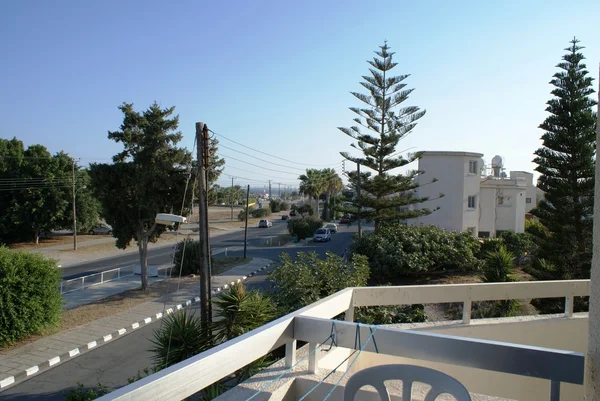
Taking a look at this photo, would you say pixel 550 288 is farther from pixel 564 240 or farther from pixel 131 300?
pixel 131 300

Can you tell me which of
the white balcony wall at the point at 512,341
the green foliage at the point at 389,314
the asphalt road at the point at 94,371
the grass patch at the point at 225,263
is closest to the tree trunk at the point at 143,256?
the grass patch at the point at 225,263

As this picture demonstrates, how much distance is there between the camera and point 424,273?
18297 millimetres

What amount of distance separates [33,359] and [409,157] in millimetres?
18372

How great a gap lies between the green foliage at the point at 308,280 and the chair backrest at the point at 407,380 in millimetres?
5137

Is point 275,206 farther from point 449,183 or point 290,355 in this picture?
point 290,355

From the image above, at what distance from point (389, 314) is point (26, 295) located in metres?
10.9

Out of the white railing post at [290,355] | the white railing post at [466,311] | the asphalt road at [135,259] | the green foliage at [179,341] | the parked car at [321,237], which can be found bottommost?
the asphalt road at [135,259]

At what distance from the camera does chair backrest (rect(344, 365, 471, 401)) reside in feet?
6.73

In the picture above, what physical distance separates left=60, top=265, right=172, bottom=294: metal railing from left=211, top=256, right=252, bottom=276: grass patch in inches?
111

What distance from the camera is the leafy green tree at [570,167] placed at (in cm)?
1667

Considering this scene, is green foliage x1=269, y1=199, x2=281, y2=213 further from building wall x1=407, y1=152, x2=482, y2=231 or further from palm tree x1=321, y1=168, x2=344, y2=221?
building wall x1=407, y1=152, x2=482, y2=231

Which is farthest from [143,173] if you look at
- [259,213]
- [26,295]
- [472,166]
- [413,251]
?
[259,213]

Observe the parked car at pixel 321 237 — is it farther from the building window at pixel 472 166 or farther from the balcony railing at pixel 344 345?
the balcony railing at pixel 344 345

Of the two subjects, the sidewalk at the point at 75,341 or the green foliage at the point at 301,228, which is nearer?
the sidewalk at the point at 75,341
